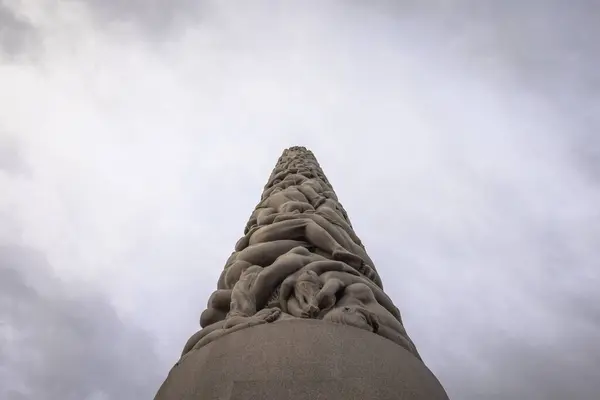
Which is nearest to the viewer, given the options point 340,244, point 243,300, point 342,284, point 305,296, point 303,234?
point 305,296

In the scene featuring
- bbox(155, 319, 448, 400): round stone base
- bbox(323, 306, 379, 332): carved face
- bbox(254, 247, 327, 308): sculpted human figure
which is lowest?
bbox(155, 319, 448, 400): round stone base

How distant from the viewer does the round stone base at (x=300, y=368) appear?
391 centimetres

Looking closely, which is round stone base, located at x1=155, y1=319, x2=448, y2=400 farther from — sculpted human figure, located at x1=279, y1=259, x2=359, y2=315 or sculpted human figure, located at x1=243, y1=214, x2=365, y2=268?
sculpted human figure, located at x1=243, y1=214, x2=365, y2=268

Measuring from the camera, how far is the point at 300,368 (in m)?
4.07

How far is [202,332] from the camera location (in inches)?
222

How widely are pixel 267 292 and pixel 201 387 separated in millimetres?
1713

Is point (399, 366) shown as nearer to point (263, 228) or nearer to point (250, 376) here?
point (250, 376)

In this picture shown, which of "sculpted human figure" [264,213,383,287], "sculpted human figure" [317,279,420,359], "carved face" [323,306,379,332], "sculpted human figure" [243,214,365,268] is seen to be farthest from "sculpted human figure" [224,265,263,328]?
"sculpted human figure" [264,213,383,287]

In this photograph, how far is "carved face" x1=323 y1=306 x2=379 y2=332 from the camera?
195 inches

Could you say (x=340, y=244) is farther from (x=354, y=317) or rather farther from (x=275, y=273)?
(x=354, y=317)

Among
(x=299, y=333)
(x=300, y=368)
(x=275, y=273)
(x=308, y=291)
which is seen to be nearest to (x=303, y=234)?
(x=275, y=273)

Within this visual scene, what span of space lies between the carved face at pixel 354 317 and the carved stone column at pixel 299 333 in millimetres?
10

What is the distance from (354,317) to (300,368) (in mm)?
1089

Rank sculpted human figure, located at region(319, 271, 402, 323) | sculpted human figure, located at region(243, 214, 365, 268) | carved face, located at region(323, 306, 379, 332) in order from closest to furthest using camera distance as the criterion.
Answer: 1. carved face, located at region(323, 306, 379, 332)
2. sculpted human figure, located at region(319, 271, 402, 323)
3. sculpted human figure, located at region(243, 214, 365, 268)
